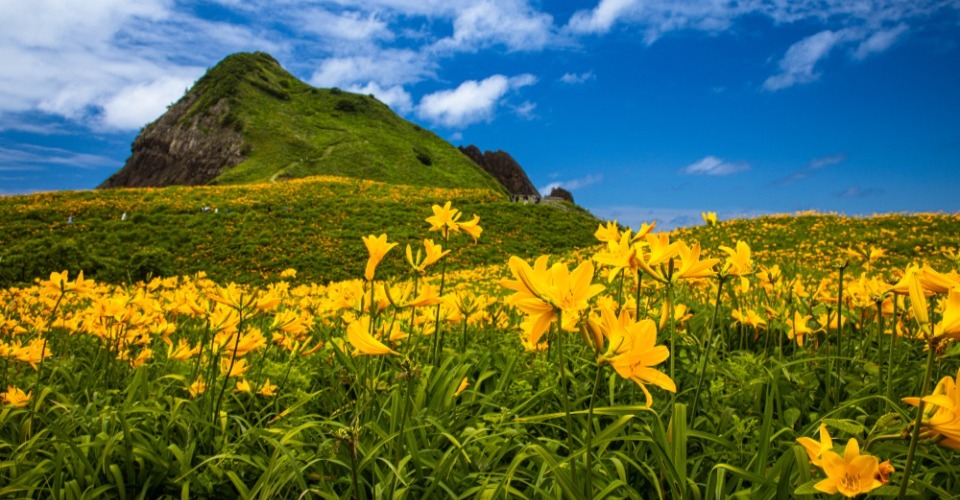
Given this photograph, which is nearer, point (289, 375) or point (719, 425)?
point (719, 425)

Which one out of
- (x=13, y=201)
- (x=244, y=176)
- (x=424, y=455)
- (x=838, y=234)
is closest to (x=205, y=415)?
(x=424, y=455)

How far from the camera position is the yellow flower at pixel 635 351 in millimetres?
899

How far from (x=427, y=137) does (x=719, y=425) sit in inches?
2165

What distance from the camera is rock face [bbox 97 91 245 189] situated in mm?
45281

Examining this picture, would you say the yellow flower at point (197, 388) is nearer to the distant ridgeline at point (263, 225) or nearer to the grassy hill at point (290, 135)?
the distant ridgeline at point (263, 225)

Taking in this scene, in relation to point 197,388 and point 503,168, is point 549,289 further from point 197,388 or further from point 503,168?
point 503,168

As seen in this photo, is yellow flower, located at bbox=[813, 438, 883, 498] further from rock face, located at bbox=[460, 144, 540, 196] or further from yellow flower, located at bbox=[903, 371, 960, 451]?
rock face, located at bbox=[460, 144, 540, 196]

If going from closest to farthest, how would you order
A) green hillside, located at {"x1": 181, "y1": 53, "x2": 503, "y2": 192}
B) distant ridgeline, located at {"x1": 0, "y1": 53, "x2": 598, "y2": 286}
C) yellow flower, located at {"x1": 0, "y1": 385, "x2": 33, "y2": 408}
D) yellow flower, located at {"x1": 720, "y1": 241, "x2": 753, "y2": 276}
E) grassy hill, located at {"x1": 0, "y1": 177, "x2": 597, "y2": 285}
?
yellow flower, located at {"x1": 720, "y1": 241, "x2": 753, "y2": 276} < yellow flower, located at {"x1": 0, "y1": 385, "x2": 33, "y2": 408} < grassy hill, located at {"x1": 0, "y1": 177, "x2": 597, "y2": 285} < distant ridgeline, located at {"x1": 0, "y1": 53, "x2": 598, "y2": 286} < green hillside, located at {"x1": 181, "y1": 53, "x2": 503, "y2": 192}

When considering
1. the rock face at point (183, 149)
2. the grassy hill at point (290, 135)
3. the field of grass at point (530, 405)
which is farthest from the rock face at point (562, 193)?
the field of grass at point (530, 405)

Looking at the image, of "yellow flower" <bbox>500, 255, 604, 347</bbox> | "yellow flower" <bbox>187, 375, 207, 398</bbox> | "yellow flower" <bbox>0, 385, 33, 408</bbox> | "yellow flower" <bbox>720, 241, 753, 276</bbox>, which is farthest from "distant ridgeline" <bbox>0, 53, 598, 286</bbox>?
"yellow flower" <bbox>720, 241, 753, 276</bbox>

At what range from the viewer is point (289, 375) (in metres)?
2.39

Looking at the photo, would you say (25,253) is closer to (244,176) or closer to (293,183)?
(293,183)

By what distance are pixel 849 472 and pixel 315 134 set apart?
1952 inches

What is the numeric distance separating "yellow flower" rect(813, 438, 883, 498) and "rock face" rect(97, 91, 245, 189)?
158 feet
